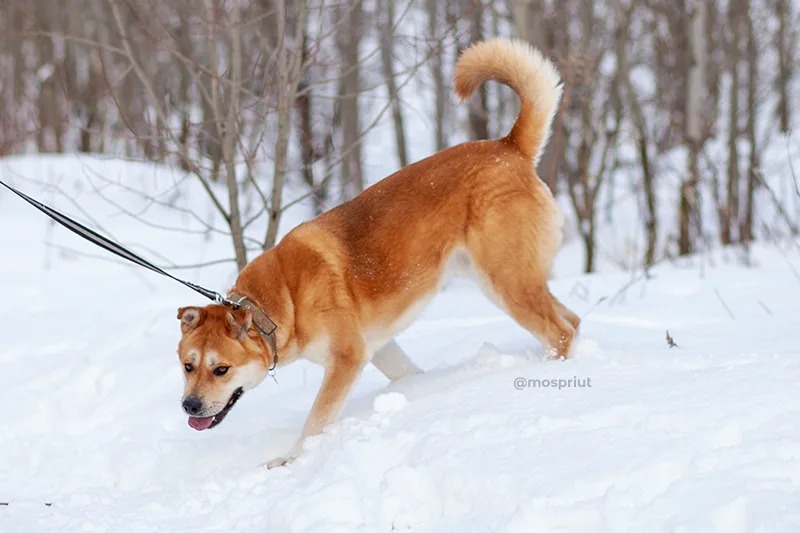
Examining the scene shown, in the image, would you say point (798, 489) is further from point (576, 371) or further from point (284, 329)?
point (284, 329)

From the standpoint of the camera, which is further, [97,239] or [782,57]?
[782,57]

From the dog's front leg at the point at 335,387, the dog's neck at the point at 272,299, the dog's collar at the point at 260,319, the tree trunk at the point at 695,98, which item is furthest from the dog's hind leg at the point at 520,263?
the tree trunk at the point at 695,98

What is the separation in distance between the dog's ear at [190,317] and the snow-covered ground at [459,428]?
0.70 meters

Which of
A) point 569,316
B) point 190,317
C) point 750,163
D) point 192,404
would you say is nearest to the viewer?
point 192,404

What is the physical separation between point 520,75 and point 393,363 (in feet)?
5.44

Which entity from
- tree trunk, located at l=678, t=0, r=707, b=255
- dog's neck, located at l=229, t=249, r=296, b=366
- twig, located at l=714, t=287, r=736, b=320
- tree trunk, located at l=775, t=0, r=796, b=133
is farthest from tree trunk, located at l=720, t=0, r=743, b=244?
dog's neck, located at l=229, t=249, r=296, b=366

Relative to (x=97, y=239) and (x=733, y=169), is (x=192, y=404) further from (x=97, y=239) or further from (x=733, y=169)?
(x=733, y=169)

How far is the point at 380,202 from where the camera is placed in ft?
14.8

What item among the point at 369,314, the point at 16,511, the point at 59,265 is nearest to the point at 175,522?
the point at 16,511

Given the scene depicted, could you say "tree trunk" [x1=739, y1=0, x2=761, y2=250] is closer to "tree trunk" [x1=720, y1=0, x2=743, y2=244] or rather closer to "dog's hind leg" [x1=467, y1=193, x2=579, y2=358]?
"tree trunk" [x1=720, y1=0, x2=743, y2=244]

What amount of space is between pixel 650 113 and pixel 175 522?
783 inches

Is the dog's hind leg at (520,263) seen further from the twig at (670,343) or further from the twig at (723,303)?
the twig at (723,303)

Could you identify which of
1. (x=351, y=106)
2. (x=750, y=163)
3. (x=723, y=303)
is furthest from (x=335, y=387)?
(x=351, y=106)

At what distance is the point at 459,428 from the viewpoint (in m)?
3.55
